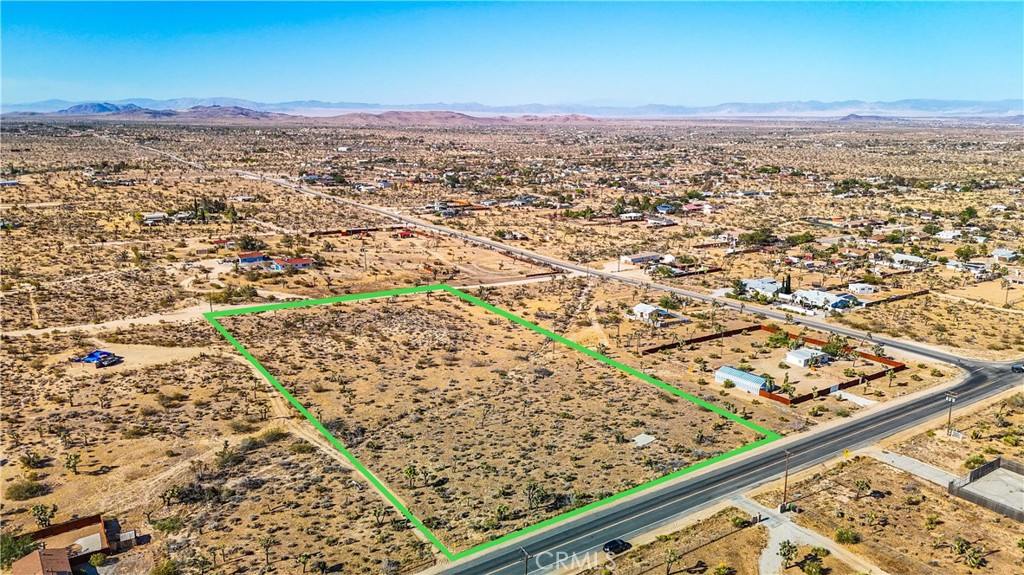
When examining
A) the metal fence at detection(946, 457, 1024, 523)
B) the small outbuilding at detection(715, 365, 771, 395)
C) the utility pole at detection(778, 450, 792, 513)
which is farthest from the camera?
the small outbuilding at detection(715, 365, 771, 395)

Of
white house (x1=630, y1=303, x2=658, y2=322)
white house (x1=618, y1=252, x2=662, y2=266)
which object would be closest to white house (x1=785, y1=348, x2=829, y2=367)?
white house (x1=630, y1=303, x2=658, y2=322)

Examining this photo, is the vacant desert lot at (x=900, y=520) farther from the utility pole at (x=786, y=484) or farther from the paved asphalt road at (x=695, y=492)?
the paved asphalt road at (x=695, y=492)

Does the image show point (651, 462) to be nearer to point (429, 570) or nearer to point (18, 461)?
point (429, 570)

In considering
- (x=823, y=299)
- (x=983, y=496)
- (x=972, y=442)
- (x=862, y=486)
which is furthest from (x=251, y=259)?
(x=983, y=496)

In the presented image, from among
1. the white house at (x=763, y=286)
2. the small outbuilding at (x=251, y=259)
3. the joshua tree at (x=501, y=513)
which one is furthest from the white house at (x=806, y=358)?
the small outbuilding at (x=251, y=259)

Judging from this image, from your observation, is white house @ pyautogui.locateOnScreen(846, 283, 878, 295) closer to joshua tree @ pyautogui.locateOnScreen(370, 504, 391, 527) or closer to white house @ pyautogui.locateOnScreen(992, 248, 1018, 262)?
white house @ pyautogui.locateOnScreen(992, 248, 1018, 262)
